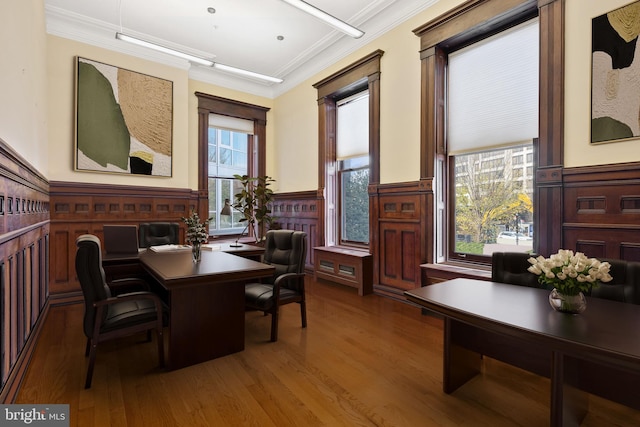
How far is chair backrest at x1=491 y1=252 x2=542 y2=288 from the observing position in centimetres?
235

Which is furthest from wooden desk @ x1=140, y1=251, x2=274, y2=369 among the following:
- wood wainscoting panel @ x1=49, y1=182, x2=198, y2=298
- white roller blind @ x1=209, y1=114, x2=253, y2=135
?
white roller blind @ x1=209, y1=114, x2=253, y2=135

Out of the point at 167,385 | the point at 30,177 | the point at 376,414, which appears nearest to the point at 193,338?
the point at 167,385

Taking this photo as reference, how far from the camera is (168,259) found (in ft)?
10.3

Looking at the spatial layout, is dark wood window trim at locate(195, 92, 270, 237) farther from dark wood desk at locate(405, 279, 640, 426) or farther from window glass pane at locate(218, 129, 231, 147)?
dark wood desk at locate(405, 279, 640, 426)

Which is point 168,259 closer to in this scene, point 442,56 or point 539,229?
point 539,229

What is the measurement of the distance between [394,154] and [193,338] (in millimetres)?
3337

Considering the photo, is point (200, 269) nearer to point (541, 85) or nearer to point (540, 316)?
point (540, 316)

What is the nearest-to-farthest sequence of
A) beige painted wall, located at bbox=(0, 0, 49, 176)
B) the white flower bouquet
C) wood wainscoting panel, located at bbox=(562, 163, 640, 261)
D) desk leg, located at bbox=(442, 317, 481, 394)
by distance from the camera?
the white flower bouquet, beige painted wall, located at bbox=(0, 0, 49, 176), desk leg, located at bbox=(442, 317, 481, 394), wood wainscoting panel, located at bbox=(562, 163, 640, 261)

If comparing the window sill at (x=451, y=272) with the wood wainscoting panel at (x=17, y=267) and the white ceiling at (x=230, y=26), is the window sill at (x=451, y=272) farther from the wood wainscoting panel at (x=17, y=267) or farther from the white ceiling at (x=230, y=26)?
the wood wainscoting panel at (x=17, y=267)

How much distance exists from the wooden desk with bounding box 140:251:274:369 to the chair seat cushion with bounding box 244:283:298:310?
8.7 inches

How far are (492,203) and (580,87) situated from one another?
4.40 ft

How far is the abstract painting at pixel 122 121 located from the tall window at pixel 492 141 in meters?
4.43

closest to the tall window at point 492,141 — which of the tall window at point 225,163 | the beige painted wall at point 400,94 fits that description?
the beige painted wall at point 400,94

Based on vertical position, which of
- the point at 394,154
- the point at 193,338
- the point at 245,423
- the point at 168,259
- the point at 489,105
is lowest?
the point at 245,423
